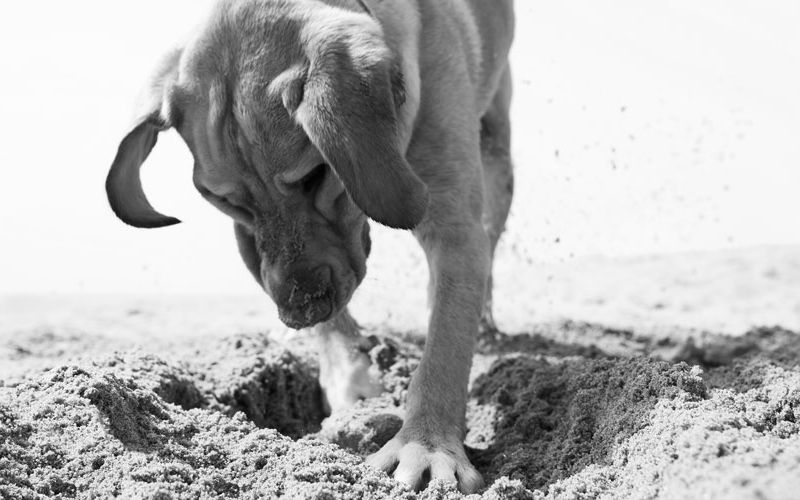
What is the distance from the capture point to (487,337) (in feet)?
21.2

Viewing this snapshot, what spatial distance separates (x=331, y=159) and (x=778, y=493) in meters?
1.67

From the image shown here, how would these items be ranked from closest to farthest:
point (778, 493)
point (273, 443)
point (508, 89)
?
1. point (778, 493)
2. point (273, 443)
3. point (508, 89)

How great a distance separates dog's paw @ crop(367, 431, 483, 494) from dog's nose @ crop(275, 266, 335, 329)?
57cm

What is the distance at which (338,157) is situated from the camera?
311 centimetres

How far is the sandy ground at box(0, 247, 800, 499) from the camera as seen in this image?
2.81 metres

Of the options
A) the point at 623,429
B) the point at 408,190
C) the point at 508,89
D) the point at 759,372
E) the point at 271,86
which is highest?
the point at 508,89

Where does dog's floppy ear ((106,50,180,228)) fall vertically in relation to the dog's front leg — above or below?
above

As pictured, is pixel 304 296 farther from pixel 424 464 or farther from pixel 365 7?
pixel 365 7

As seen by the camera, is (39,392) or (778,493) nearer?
(778,493)

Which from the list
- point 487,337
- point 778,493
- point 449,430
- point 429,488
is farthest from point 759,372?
point 487,337

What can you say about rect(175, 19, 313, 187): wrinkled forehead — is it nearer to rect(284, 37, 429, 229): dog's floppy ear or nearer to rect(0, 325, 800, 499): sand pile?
rect(284, 37, 429, 229): dog's floppy ear

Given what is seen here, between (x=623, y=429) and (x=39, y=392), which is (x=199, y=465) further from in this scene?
(x=623, y=429)

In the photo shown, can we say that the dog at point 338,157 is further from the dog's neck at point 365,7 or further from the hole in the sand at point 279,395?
the hole in the sand at point 279,395

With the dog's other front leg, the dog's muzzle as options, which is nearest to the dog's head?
the dog's muzzle
